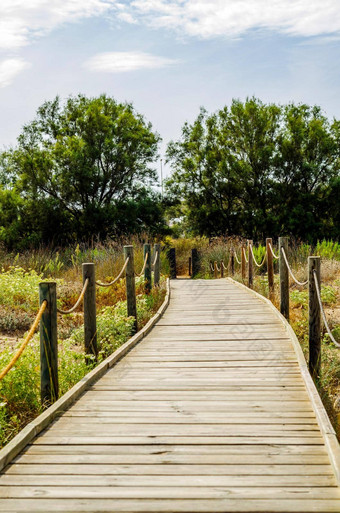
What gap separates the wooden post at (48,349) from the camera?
4.26 m

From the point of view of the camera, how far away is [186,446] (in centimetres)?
322

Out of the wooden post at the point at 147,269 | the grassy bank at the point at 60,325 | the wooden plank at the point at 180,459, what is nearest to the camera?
the wooden plank at the point at 180,459

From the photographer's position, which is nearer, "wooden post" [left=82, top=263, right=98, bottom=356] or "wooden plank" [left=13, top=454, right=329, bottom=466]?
"wooden plank" [left=13, top=454, right=329, bottom=466]

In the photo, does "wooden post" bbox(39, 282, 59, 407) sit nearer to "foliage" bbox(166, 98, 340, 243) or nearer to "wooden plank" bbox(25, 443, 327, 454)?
"wooden plank" bbox(25, 443, 327, 454)

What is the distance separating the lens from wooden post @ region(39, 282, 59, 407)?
4262 millimetres

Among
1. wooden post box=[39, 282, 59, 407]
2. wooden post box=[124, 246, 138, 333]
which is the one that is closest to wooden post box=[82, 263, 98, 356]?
wooden post box=[39, 282, 59, 407]

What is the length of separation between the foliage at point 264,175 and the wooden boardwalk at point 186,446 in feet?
85.5

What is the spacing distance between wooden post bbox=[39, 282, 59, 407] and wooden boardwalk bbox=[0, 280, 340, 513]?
1.07ft

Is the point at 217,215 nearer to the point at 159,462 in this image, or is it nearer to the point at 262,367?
the point at 262,367

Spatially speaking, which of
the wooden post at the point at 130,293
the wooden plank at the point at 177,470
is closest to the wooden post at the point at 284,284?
the wooden post at the point at 130,293

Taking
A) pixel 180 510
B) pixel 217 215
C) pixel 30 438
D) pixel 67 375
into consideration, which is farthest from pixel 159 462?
pixel 217 215

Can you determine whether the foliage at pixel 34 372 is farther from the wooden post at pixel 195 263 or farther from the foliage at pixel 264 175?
the foliage at pixel 264 175

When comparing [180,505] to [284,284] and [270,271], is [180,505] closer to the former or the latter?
[284,284]

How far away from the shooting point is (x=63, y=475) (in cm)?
288
